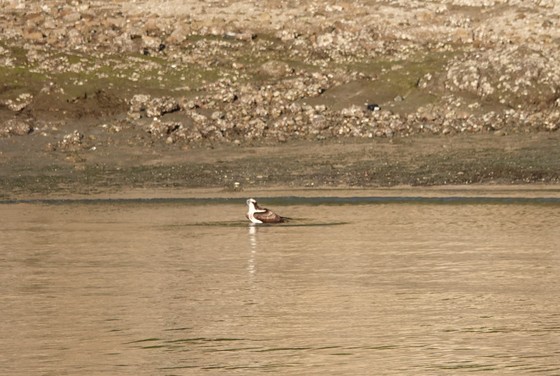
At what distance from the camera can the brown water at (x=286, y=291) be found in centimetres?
1302

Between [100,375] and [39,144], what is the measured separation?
21.1 meters

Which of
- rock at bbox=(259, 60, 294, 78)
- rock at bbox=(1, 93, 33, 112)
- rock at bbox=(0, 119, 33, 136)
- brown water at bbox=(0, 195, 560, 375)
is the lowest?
brown water at bbox=(0, 195, 560, 375)

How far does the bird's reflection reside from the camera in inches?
741

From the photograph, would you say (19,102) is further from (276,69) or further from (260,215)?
(260,215)

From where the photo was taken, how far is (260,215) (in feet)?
77.9

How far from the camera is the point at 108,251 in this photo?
2072cm

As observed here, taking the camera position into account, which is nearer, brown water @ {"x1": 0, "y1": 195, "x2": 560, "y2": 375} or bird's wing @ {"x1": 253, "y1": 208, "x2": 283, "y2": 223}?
brown water @ {"x1": 0, "y1": 195, "x2": 560, "y2": 375}

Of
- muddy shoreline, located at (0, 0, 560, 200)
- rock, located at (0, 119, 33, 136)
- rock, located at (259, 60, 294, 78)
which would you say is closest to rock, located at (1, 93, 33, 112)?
muddy shoreline, located at (0, 0, 560, 200)

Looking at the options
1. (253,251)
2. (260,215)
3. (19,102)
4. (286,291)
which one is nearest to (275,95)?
(19,102)

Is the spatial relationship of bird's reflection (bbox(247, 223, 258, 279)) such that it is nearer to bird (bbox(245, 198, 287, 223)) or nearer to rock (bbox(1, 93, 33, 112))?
bird (bbox(245, 198, 287, 223))

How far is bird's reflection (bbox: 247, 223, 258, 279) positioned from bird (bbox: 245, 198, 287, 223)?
0.47ft

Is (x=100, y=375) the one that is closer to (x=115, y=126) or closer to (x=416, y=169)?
(x=416, y=169)

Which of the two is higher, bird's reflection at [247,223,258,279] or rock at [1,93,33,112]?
rock at [1,93,33,112]

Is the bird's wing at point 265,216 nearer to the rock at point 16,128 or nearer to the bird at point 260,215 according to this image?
the bird at point 260,215
